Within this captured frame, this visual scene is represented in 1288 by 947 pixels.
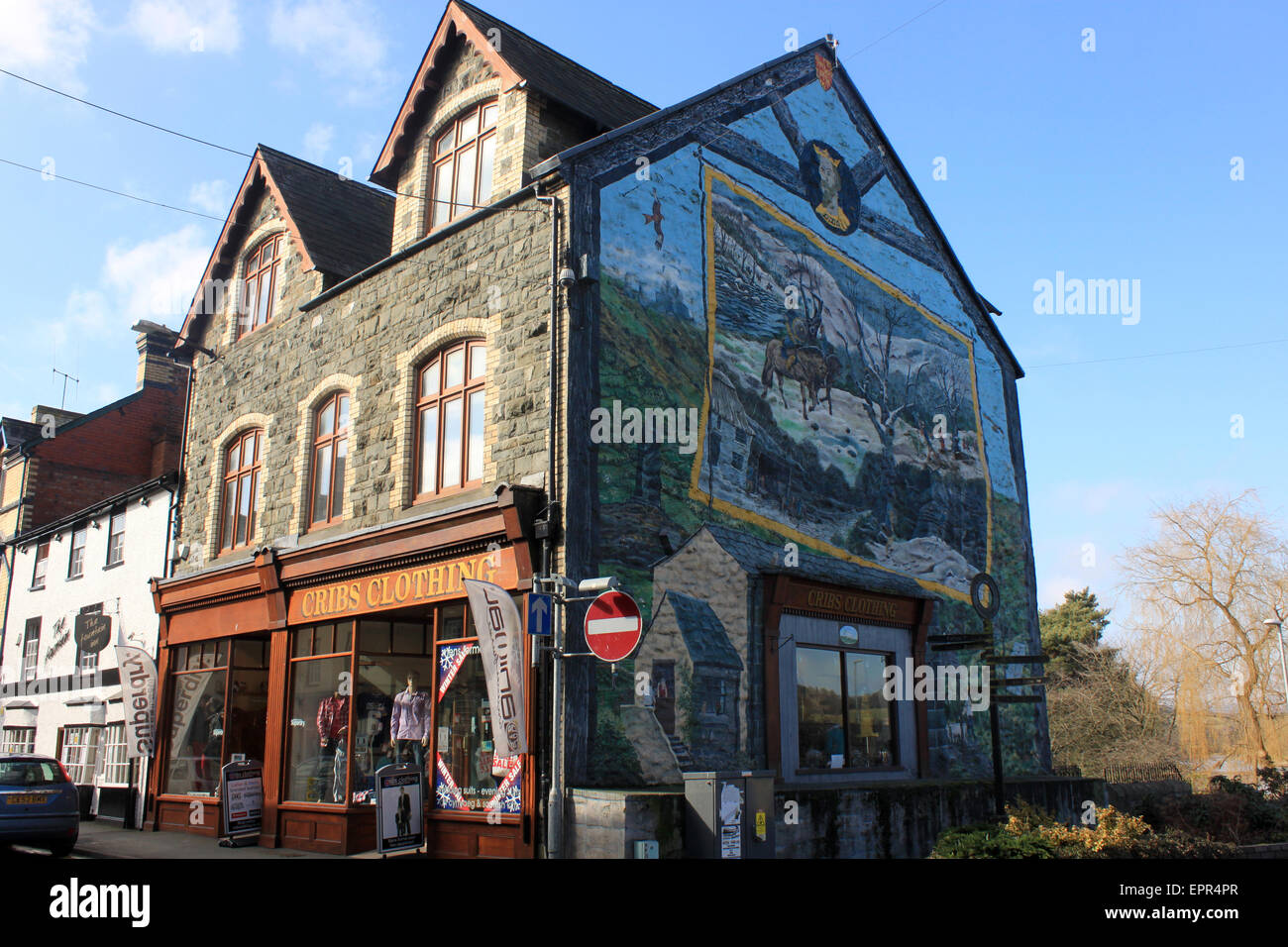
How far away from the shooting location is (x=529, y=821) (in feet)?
37.8

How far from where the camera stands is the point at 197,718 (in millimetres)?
18844

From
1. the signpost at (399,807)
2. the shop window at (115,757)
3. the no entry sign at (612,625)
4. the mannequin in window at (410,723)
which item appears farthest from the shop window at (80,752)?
the no entry sign at (612,625)

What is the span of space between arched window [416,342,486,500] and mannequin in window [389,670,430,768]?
2798 mm

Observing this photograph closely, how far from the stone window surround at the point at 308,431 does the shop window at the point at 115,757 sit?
7.89 m

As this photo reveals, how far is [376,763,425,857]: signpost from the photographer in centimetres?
1278

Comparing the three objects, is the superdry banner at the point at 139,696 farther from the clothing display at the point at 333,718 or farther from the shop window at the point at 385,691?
the shop window at the point at 385,691

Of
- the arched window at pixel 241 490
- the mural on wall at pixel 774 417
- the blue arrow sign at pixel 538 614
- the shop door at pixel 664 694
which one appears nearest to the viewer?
the blue arrow sign at pixel 538 614

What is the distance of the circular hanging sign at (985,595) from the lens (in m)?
17.7

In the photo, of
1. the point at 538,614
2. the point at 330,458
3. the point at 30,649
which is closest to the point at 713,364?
the point at 538,614

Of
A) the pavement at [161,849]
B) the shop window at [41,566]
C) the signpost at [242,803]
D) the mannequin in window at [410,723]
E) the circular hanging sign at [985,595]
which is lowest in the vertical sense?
the pavement at [161,849]
